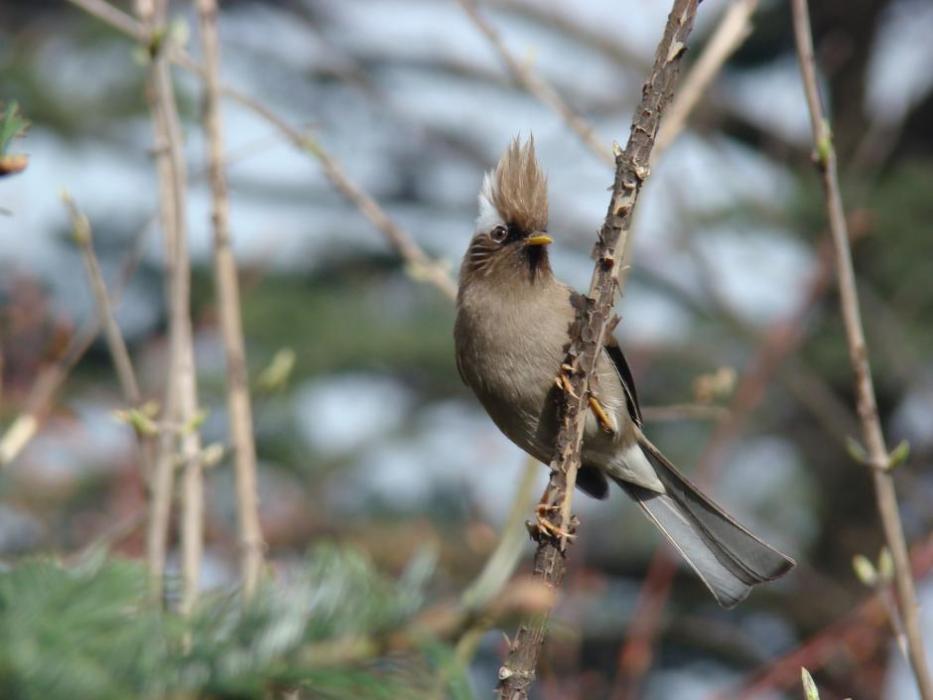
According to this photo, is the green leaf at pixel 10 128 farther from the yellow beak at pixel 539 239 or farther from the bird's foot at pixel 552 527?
the yellow beak at pixel 539 239

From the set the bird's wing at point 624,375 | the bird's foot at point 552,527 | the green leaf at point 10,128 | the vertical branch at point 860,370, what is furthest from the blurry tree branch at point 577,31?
the green leaf at point 10,128

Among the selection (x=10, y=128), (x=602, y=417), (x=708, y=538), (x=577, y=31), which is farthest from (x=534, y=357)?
(x=577, y=31)

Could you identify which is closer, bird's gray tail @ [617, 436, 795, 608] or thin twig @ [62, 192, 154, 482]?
thin twig @ [62, 192, 154, 482]

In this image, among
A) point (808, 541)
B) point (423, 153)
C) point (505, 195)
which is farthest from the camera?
point (423, 153)

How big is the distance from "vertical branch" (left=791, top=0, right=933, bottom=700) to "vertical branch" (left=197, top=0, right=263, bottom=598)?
1.41 meters

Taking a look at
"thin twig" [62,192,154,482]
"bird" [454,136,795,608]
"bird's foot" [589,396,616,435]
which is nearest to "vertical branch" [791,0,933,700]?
"bird" [454,136,795,608]

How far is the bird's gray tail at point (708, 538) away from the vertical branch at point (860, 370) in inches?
38.6

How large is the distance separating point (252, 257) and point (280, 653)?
20.4ft

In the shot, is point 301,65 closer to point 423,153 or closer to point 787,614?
point 423,153

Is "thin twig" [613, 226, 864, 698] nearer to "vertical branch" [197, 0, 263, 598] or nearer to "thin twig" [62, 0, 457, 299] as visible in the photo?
"thin twig" [62, 0, 457, 299]

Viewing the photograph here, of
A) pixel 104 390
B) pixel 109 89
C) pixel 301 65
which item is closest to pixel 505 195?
pixel 104 390

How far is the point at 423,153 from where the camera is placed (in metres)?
13.1

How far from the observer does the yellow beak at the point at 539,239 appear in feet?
12.8

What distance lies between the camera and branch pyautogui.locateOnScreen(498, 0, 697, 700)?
2318 mm
